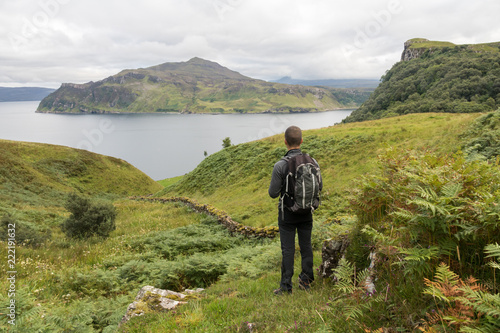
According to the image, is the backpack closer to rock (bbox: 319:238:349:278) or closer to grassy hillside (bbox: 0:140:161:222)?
rock (bbox: 319:238:349:278)

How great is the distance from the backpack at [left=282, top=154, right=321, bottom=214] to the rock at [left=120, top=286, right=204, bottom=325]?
2933 mm

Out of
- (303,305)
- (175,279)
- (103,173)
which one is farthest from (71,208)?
(103,173)

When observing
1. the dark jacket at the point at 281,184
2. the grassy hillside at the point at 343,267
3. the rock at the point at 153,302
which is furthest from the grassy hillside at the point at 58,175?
the dark jacket at the point at 281,184

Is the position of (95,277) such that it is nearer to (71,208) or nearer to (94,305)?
(94,305)

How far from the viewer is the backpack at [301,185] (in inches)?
195

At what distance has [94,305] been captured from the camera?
5.69m

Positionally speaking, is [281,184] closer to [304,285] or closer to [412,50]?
[304,285]

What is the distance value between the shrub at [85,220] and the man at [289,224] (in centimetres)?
1215

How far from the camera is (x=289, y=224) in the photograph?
529 cm

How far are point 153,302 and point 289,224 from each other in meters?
3.08

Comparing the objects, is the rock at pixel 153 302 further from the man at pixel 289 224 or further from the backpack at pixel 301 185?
the backpack at pixel 301 185

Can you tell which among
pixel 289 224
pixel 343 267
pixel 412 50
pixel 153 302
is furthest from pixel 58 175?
pixel 412 50

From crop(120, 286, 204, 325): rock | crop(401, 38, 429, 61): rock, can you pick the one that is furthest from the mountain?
crop(120, 286, 204, 325): rock

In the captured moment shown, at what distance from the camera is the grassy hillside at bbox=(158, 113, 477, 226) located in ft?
51.9
